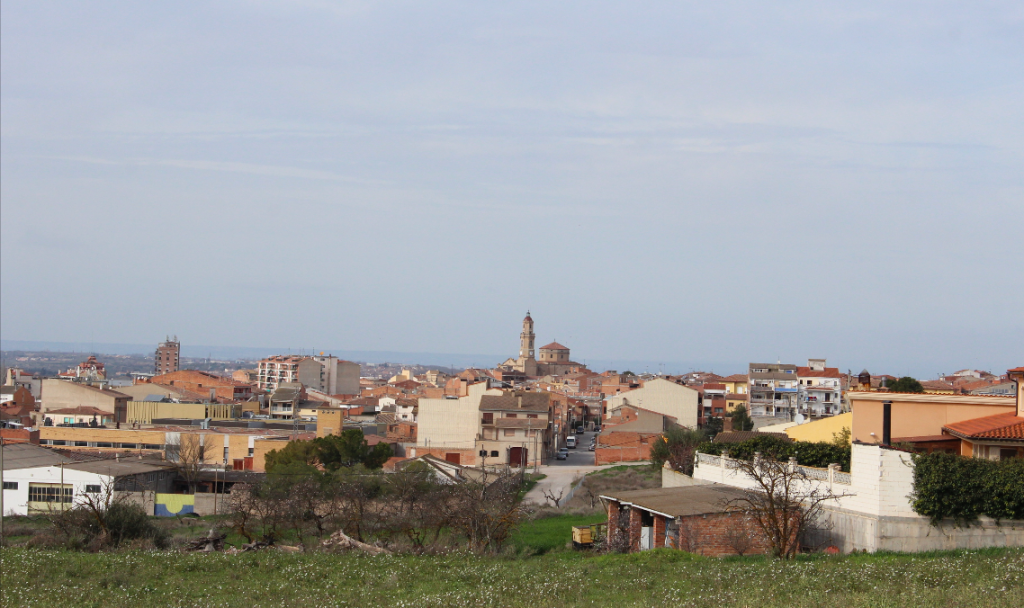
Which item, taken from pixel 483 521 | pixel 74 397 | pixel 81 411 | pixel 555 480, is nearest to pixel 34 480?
pixel 555 480

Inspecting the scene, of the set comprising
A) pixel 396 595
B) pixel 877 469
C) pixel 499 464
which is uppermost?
pixel 877 469

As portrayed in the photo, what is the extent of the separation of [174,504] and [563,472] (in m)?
20.5

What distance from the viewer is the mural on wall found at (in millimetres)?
35406

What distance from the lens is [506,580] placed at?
14.7 m

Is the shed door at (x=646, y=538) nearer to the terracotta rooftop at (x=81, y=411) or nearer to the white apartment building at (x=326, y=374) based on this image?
the terracotta rooftop at (x=81, y=411)

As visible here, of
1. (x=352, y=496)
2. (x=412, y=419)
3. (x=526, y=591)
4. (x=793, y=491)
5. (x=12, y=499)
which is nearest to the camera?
(x=526, y=591)

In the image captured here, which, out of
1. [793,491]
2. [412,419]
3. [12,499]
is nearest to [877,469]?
[793,491]

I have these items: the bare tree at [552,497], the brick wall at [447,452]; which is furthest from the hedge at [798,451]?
the brick wall at [447,452]

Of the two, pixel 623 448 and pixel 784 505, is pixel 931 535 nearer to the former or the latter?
pixel 784 505

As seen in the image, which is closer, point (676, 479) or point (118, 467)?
point (676, 479)

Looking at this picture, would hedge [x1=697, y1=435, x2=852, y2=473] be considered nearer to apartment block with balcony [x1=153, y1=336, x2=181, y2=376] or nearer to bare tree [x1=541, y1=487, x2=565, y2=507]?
bare tree [x1=541, y1=487, x2=565, y2=507]

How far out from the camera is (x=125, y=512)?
76.5 feet

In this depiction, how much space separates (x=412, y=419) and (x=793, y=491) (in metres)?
51.3

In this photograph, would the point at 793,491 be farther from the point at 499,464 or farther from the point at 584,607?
the point at 499,464
